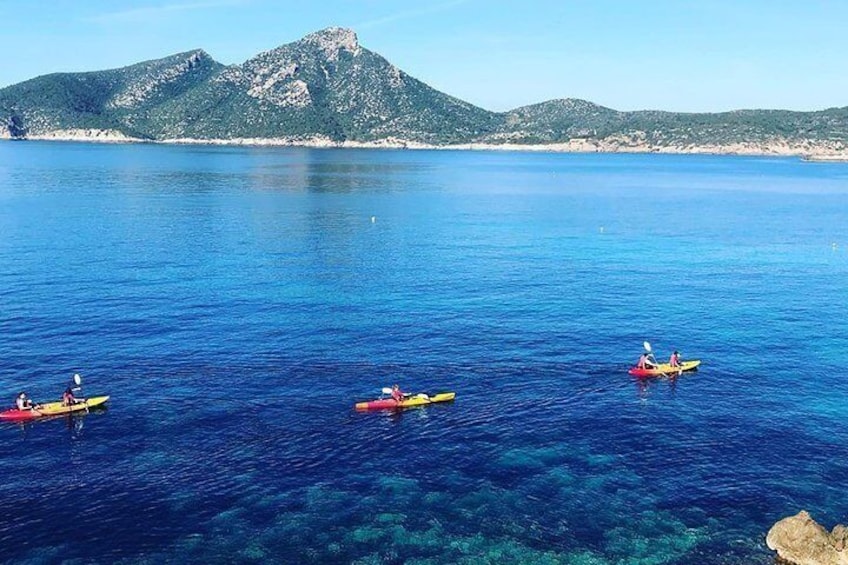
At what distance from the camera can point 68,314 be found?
87.8 metres

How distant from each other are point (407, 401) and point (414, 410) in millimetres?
1093

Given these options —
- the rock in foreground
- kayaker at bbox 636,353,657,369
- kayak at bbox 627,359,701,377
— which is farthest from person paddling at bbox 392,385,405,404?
the rock in foreground

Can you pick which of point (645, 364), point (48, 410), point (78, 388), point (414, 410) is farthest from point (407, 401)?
point (48, 410)

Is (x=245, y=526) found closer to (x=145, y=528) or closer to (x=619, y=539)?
(x=145, y=528)

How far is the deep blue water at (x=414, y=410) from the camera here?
45.0 meters

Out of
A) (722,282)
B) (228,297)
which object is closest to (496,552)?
(228,297)

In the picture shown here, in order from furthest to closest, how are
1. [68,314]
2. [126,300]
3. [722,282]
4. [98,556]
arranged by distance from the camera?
[722,282]
[126,300]
[68,314]
[98,556]

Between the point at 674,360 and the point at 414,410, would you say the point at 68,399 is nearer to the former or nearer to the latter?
the point at 414,410

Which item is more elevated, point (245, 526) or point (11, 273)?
point (11, 273)

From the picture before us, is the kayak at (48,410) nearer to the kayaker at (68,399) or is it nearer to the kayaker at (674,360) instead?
the kayaker at (68,399)

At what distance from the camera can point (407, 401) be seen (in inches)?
2520

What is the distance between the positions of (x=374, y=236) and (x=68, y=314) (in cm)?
7578

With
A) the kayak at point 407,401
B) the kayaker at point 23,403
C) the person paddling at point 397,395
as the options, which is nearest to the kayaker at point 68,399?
the kayaker at point 23,403

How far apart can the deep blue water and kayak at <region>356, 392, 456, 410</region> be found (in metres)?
0.96
